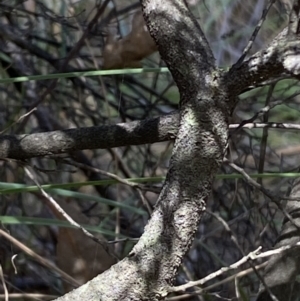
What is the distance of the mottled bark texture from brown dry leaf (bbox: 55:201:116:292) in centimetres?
31

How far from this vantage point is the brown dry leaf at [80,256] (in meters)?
1.18

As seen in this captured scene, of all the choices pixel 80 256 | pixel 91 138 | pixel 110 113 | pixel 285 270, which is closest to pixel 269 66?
pixel 91 138

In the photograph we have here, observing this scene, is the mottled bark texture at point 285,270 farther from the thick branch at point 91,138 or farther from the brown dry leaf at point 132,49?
the brown dry leaf at point 132,49

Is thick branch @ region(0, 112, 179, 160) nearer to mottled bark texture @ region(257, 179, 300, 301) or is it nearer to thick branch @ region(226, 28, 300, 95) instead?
thick branch @ region(226, 28, 300, 95)

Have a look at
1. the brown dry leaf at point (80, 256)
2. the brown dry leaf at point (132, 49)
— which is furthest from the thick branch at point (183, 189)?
the brown dry leaf at point (132, 49)

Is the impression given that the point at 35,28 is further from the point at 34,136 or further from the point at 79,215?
the point at 34,136

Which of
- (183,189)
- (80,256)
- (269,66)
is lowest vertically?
(80,256)

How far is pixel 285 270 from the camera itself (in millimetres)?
935

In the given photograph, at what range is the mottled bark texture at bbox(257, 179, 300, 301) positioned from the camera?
91 centimetres

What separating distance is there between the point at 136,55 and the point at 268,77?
2.44ft

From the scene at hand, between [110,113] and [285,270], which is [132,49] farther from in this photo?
[285,270]

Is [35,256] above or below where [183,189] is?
below

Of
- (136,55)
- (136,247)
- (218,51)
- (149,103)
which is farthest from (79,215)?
(136,247)

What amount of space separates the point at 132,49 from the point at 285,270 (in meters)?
0.57
